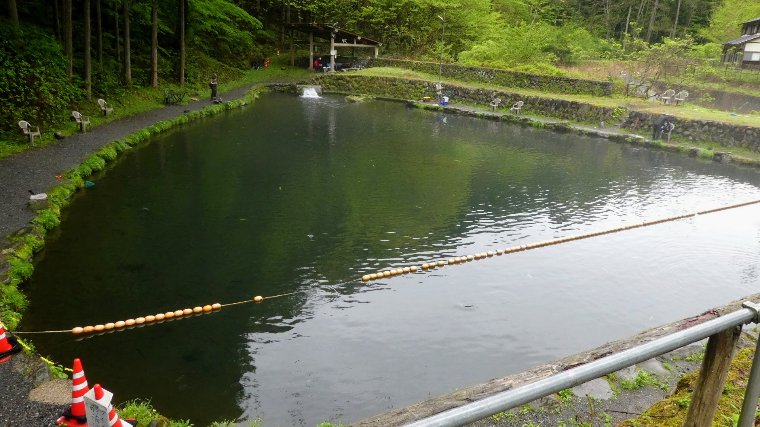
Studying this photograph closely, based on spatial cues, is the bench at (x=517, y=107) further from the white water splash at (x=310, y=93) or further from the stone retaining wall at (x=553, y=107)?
the white water splash at (x=310, y=93)

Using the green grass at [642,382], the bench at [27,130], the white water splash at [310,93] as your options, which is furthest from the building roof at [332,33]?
the green grass at [642,382]

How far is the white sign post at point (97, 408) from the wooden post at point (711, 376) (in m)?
3.86

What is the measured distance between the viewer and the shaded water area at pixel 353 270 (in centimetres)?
620

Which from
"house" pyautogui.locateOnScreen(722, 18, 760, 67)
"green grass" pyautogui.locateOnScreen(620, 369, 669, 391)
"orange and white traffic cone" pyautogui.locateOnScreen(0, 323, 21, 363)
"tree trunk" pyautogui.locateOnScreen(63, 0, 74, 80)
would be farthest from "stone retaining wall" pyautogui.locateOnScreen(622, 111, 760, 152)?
"orange and white traffic cone" pyautogui.locateOnScreen(0, 323, 21, 363)

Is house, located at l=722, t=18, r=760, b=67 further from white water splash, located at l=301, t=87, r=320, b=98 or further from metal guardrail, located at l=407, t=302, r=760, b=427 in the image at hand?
metal guardrail, located at l=407, t=302, r=760, b=427

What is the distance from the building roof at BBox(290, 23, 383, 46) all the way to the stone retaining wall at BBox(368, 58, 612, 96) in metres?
2.68

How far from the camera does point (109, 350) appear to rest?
642 cm

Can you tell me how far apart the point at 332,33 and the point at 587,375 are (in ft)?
115

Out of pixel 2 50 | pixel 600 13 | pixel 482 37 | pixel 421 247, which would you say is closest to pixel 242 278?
pixel 421 247

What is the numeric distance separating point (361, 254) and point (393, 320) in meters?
2.26

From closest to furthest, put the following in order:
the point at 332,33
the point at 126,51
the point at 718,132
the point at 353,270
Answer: the point at 353,270 → the point at 718,132 → the point at 126,51 → the point at 332,33

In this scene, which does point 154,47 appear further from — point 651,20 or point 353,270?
point 651,20

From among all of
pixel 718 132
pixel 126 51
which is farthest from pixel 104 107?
pixel 718 132

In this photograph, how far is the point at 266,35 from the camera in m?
38.2
